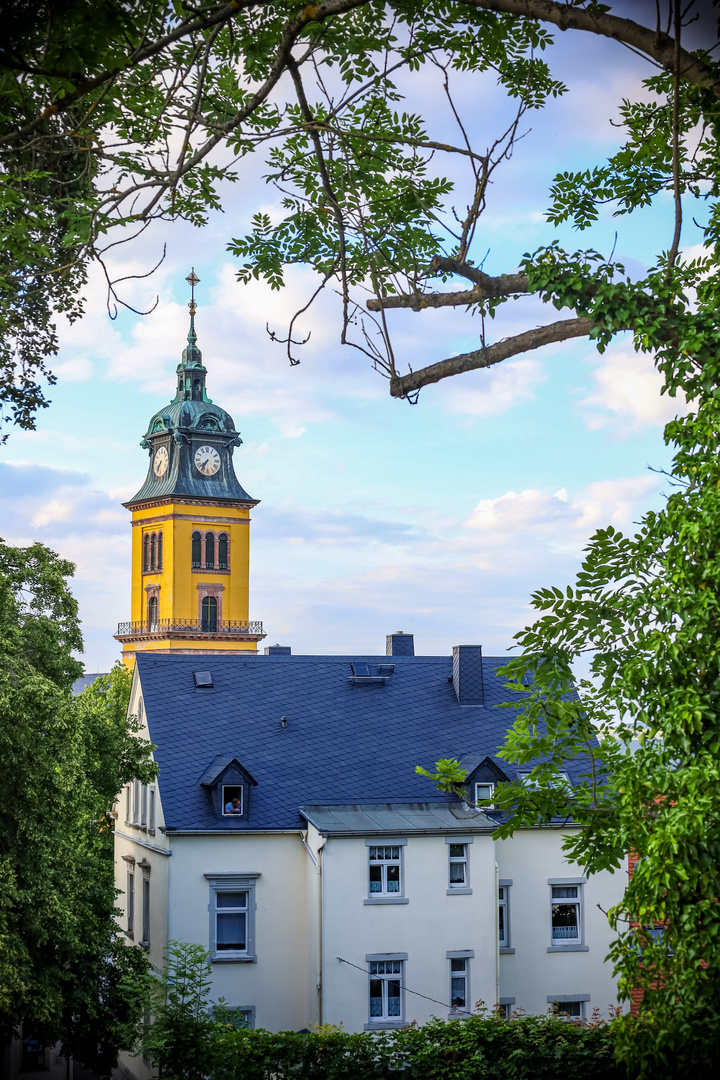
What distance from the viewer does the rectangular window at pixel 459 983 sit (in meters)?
24.7

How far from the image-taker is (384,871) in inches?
987

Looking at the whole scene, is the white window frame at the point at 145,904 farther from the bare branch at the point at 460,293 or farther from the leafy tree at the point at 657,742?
the bare branch at the point at 460,293

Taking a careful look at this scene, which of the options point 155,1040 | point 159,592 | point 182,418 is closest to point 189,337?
point 182,418

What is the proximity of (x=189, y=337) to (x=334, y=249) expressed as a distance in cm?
9238

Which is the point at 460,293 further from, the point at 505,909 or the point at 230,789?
the point at 505,909

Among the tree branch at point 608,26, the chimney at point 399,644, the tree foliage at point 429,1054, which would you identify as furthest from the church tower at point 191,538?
the tree branch at point 608,26

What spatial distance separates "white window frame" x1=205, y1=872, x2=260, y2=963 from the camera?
24406 mm

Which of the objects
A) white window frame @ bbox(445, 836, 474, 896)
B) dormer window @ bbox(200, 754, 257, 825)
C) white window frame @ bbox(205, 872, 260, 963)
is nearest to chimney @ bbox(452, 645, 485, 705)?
white window frame @ bbox(445, 836, 474, 896)

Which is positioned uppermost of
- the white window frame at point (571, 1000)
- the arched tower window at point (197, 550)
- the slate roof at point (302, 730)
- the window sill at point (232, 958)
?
the arched tower window at point (197, 550)

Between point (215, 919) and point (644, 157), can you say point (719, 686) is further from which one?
point (215, 919)

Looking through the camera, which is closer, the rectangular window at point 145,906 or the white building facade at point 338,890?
the white building facade at point 338,890

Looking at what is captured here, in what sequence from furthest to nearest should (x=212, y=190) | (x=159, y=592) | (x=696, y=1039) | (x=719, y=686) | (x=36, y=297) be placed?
(x=159, y=592) → (x=36, y=297) → (x=212, y=190) → (x=719, y=686) → (x=696, y=1039)

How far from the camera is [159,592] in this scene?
95.2 m

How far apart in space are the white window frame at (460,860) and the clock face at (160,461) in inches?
2917
